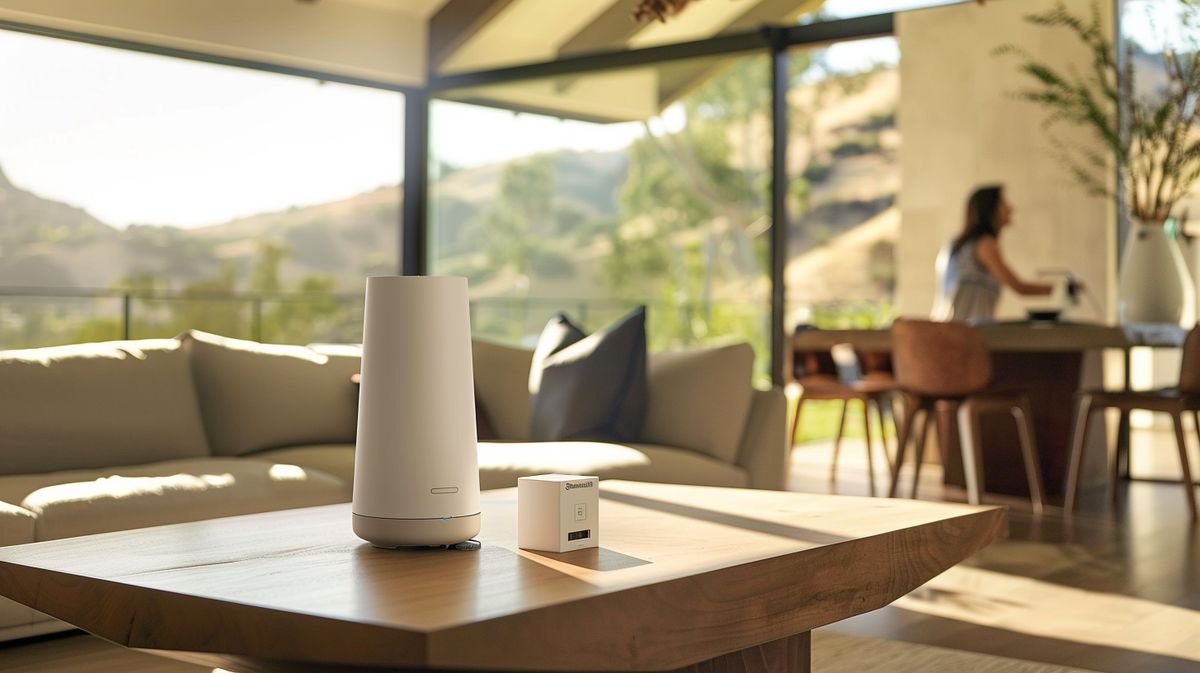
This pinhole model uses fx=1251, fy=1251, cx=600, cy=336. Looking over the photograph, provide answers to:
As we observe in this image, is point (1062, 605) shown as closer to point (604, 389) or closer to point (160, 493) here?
point (604, 389)

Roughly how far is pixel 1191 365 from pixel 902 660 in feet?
8.81

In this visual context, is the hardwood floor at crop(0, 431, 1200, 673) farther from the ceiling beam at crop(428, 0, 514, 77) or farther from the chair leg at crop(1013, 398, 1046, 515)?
the ceiling beam at crop(428, 0, 514, 77)

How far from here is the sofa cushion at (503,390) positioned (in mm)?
4348

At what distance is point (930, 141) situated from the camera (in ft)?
26.6

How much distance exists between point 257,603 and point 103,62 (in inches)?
472

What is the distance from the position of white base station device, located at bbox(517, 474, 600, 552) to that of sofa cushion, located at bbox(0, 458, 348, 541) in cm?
153

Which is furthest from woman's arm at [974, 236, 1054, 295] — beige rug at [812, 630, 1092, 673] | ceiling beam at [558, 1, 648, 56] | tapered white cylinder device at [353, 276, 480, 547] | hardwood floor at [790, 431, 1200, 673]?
tapered white cylinder device at [353, 276, 480, 547]

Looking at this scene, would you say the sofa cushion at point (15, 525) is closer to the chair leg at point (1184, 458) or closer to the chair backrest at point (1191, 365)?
the chair leg at point (1184, 458)

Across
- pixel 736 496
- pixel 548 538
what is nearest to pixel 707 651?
pixel 548 538

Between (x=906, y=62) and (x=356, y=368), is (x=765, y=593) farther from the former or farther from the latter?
(x=906, y=62)

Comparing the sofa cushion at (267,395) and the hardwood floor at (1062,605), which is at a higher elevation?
the sofa cushion at (267,395)

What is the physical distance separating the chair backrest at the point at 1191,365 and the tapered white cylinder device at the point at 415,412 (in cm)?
400

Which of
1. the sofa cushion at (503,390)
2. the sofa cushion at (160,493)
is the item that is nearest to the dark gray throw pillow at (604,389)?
the sofa cushion at (503,390)

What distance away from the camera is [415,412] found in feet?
Answer: 5.89
